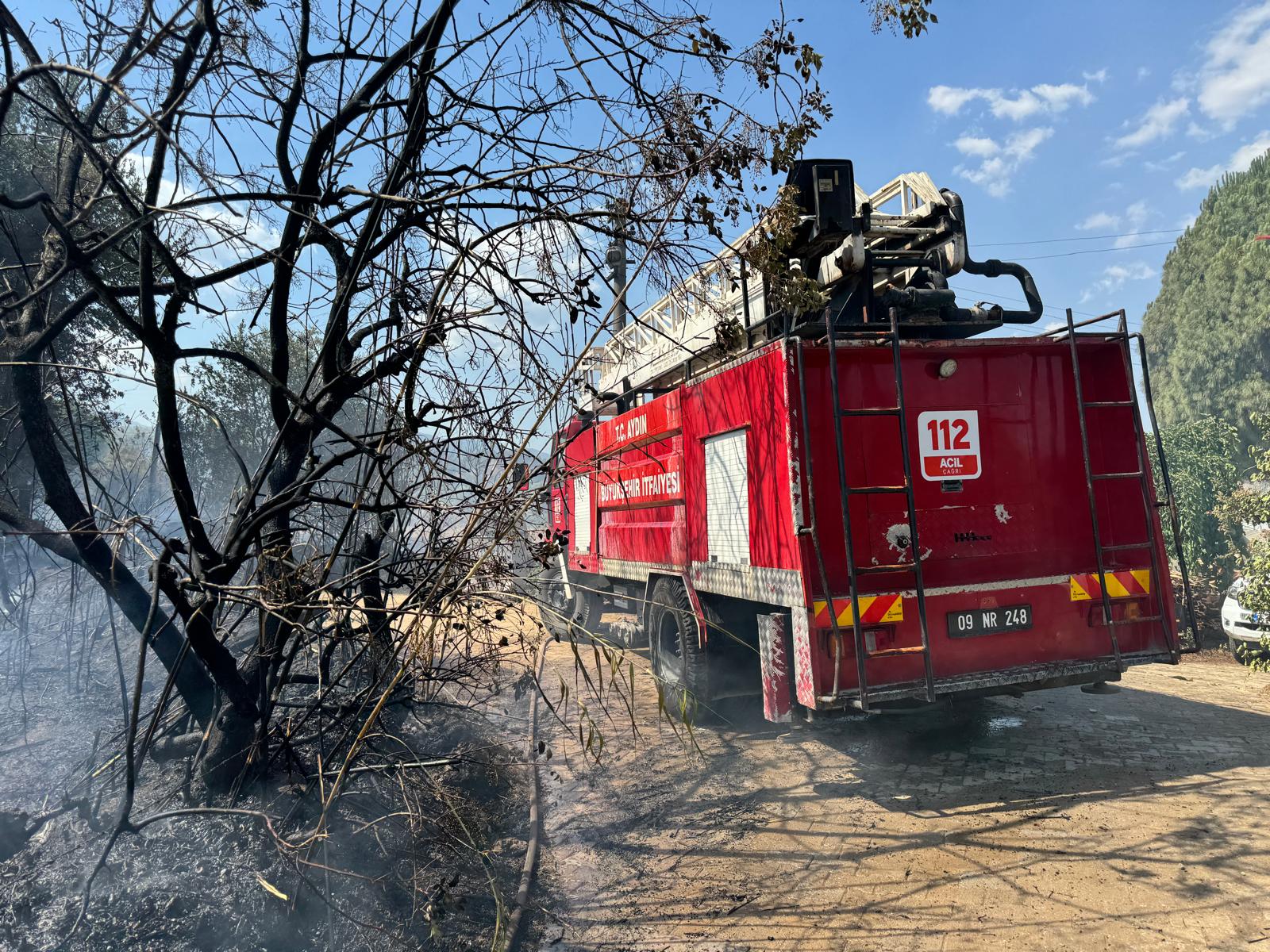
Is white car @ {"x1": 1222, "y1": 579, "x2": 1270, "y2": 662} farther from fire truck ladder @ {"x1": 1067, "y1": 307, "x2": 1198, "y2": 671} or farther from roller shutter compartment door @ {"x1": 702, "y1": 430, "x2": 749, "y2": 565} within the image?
roller shutter compartment door @ {"x1": 702, "y1": 430, "x2": 749, "y2": 565}

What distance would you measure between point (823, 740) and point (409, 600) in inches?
162

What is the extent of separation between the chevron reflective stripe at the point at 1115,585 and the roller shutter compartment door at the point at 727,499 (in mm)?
2259

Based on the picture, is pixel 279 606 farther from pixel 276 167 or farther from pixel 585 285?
pixel 276 167

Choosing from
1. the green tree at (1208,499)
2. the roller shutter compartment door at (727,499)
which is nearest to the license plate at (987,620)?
the roller shutter compartment door at (727,499)

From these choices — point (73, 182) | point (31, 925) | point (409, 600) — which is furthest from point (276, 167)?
point (31, 925)

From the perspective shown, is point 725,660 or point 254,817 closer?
point 254,817

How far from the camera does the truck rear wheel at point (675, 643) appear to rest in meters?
6.50

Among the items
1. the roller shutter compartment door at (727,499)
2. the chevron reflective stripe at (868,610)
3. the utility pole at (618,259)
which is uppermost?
the utility pole at (618,259)

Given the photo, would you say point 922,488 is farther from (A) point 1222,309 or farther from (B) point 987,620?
(A) point 1222,309

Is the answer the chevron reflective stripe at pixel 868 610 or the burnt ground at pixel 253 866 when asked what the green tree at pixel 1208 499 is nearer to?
the chevron reflective stripe at pixel 868 610

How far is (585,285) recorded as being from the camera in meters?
3.99

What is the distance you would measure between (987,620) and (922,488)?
0.98 meters

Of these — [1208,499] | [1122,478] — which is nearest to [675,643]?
[1122,478]

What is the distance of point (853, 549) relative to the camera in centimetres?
496
